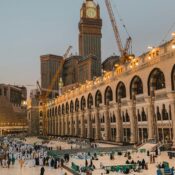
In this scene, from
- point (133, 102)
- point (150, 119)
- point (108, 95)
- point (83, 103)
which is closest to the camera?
point (150, 119)

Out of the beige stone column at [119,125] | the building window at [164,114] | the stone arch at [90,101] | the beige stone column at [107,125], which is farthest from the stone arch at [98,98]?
the building window at [164,114]

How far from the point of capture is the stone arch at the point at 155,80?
5027 cm

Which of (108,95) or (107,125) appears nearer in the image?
(107,125)

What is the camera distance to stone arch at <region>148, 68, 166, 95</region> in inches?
1979

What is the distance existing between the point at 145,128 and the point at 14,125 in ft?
515

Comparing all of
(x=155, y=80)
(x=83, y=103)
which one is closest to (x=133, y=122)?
(x=155, y=80)

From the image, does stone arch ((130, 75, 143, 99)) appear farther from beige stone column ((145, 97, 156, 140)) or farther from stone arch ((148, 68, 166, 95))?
beige stone column ((145, 97, 156, 140))

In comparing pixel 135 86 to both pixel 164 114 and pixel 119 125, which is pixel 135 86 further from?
pixel 164 114

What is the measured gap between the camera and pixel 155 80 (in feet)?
171

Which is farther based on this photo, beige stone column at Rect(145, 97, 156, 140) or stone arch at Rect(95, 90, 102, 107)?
stone arch at Rect(95, 90, 102, 107)

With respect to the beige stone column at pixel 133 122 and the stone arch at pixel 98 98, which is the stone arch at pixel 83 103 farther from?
the beige stone column at pixel 133 122

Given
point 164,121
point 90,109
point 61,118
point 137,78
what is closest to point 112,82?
point 137,78

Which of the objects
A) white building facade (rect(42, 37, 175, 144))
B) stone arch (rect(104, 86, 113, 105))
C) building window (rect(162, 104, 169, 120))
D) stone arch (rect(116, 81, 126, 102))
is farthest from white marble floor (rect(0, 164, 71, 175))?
stone arch (rect(104, 86, 113, 105))

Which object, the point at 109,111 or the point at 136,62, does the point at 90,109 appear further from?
the point at 136,62
